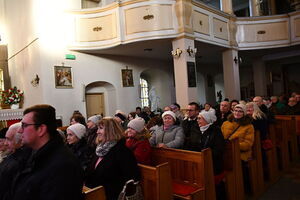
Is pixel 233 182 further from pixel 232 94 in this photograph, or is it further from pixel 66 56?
pixel 232 94

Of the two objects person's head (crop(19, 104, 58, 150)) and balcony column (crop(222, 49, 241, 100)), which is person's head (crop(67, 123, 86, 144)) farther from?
balcony column (crop(222, 49, 241, 100))

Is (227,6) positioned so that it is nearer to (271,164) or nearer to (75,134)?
(271,164)

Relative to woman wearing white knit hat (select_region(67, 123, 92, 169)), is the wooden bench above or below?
below

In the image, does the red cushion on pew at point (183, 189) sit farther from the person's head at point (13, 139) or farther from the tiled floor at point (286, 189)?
the person's head at point (13, 139)

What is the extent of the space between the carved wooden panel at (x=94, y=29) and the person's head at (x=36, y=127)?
7336 millimetres

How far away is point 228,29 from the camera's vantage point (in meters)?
10.3

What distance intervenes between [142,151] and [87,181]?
0.70 metres

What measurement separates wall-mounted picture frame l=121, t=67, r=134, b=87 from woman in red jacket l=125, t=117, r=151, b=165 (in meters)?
7.29

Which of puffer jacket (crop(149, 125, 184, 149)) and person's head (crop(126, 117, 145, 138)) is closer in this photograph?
person's head (crop(126, 117, 145, 138))

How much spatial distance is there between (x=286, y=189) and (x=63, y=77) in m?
7.20

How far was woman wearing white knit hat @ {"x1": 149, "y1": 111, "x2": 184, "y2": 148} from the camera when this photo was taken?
362 centimetres

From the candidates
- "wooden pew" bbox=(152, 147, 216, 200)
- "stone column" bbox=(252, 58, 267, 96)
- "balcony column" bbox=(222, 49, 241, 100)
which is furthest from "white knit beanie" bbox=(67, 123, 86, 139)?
"stone column" bbox=(252, 58, 267, 96)

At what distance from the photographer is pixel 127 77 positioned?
10.4 m

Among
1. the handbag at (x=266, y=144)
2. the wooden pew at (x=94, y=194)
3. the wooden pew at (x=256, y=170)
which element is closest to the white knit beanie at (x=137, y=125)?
the wooden pew at (x=94, y=194)
